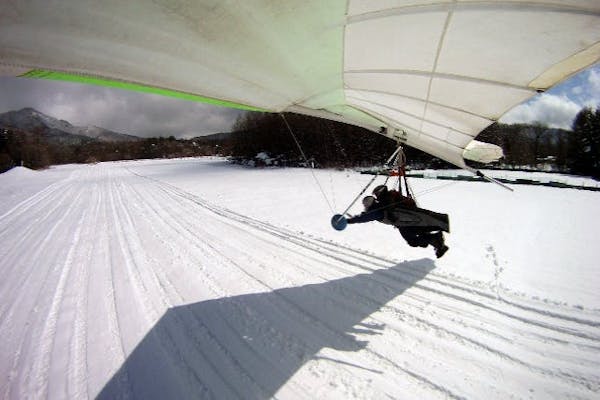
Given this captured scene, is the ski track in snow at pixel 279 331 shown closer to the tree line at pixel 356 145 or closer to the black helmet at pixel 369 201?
the black helmet at pixel 369 201

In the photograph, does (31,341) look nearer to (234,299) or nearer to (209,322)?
(209,322)

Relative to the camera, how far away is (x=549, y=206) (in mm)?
11695

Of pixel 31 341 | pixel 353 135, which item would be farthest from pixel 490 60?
pixel 353 135

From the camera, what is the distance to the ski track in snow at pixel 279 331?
3.08 meters

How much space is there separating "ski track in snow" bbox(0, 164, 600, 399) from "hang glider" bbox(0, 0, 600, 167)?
271 cm

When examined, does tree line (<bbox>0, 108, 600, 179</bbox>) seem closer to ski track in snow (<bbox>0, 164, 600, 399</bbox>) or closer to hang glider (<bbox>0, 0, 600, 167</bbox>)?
ski track in snow (<bbox>0, 164, 600, 399</bbox>)

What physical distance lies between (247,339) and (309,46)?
3.42m

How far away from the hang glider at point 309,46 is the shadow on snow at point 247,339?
2.96 meters

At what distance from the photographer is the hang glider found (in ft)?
5.49

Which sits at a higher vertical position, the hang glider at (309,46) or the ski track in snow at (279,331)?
the hang glider at (309,46)

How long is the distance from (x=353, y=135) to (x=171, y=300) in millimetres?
33836

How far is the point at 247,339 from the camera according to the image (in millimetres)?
3848

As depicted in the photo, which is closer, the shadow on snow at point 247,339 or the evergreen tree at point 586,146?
the shadow on snow at point 247,339

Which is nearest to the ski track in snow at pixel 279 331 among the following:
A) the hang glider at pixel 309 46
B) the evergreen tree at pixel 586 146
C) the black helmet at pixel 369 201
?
the black helmet at pixel 369 201
